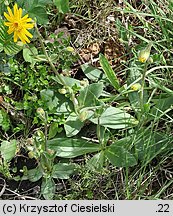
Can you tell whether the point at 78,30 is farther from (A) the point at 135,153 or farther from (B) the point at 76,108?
(A) the point at 135,153

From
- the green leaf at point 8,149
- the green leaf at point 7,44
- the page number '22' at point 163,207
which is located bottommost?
the page number '22' at point 163,207

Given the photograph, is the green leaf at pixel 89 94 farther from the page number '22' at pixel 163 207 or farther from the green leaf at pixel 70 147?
the page number '22' at pixel 163 207

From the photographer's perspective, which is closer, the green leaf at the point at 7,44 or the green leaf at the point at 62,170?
the green leaf at the point at 62,170

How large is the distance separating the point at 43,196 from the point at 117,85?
57 cm

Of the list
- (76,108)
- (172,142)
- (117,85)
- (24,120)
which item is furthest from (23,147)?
(172,142)

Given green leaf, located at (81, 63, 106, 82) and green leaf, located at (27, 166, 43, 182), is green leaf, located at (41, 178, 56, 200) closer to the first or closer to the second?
green leaf, located at (27, 166, 43, 182)

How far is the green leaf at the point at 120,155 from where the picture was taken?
1935 millimetres

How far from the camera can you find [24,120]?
2.14 m

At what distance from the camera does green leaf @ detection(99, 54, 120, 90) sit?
211 cm

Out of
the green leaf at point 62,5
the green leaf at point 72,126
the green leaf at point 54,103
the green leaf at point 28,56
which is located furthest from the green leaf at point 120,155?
the green leaf at point 62,5

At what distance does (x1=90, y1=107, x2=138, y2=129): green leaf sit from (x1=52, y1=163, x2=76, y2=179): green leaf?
0.21 metres

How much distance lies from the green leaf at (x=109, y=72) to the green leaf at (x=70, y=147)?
0.95 ft

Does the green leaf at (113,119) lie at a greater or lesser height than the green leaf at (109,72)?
lesser

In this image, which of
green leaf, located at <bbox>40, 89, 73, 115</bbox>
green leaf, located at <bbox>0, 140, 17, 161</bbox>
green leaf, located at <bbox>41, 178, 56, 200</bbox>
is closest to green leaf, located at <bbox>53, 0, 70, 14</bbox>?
green leaf, located at <bbox>40, 89, 73, 115</bbox>
